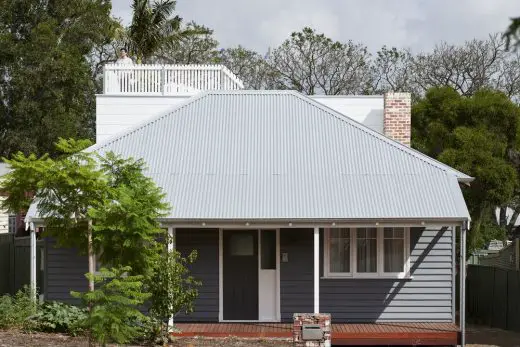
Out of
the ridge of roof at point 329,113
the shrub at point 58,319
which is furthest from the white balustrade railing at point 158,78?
the shrub at point 58,319

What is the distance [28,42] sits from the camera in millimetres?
41219

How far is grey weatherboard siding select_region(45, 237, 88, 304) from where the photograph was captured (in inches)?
771

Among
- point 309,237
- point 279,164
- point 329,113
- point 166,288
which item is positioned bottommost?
point 166,288

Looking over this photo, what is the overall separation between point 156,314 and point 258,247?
11.8 feet

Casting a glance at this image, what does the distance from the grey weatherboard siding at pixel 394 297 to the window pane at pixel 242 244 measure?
5.16ft

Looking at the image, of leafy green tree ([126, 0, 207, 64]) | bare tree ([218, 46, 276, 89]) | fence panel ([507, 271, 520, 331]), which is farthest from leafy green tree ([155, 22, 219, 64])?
fence panel ([507, 271, 520, 331])

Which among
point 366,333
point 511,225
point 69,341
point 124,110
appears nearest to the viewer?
point 69,341

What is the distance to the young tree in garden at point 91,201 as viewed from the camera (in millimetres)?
14742

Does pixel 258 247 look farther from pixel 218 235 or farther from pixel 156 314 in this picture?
pixel 156 314

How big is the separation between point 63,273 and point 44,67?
73.5ft

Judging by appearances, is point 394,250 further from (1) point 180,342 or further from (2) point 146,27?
(2) point 146,27

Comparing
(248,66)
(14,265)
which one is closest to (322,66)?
(248,66)

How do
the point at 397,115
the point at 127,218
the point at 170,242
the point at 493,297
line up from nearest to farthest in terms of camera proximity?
the point at 127,218
the point at 170,242
the point at 397,115
the point at 493,297

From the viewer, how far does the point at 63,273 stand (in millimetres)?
19609
